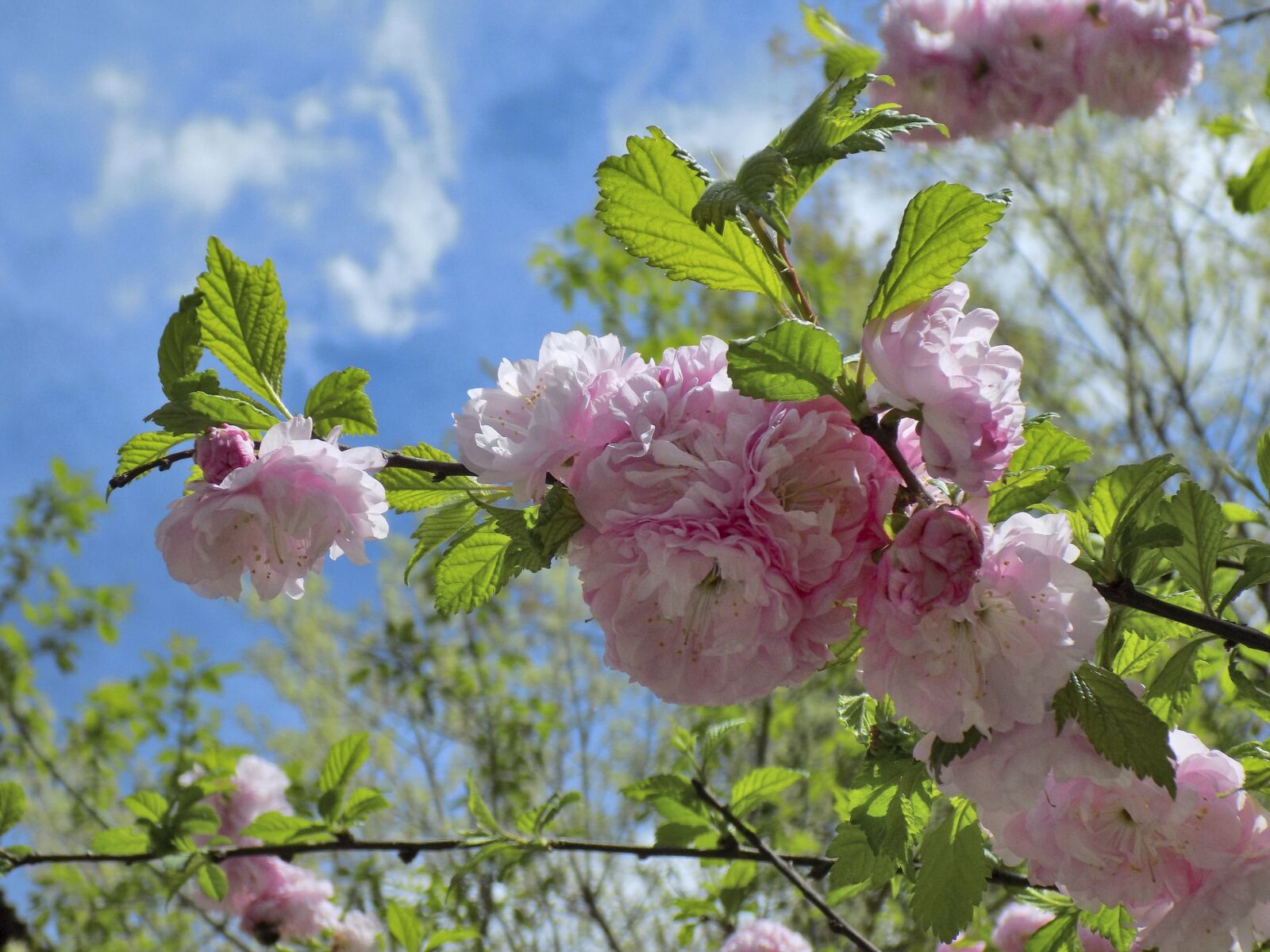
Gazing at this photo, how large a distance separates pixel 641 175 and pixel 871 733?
49 cm

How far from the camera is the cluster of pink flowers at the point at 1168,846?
2.32 ft

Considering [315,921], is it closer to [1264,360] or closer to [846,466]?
[846,466]

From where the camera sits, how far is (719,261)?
69cm

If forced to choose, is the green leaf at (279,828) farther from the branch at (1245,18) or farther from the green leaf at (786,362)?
the branch at (1245,18)

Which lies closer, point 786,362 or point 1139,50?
point 786,362

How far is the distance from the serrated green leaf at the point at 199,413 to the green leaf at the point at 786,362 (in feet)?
1.35

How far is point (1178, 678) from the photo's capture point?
0.76 metres

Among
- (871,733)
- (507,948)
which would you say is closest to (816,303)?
(507,948)

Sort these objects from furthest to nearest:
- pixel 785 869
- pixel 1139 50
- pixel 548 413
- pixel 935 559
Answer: pixel 1139 50
pixel 785 869
pixel 548 413
pixel 935 559

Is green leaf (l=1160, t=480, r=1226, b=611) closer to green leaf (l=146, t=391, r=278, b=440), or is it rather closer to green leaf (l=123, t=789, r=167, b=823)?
green leaf (l=146, t=391, r=278, b=440)

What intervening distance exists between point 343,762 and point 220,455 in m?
1.02

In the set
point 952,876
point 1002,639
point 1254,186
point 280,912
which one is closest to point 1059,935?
point 952,876

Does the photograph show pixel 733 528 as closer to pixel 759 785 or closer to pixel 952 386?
pixel 952 386

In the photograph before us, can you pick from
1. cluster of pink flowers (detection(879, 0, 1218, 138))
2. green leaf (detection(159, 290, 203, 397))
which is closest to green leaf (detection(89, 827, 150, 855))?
green leaf (detection(159, 290, 203, 397))
